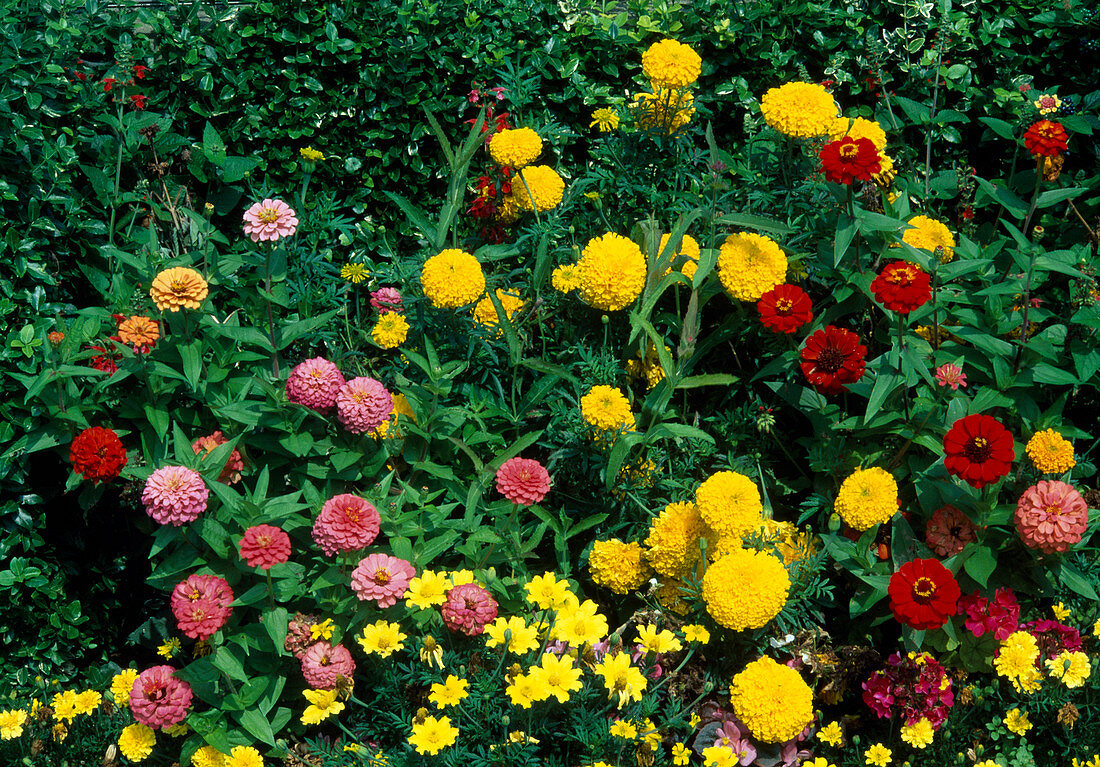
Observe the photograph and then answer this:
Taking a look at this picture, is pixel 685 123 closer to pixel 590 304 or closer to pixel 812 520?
pixel 590 304

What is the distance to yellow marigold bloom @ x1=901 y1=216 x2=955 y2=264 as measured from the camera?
3229 millimetres

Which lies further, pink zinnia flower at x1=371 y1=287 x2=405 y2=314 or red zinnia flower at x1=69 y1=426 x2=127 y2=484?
pink zinnia flower at x1=371 y1=287 x2=405 y2=314

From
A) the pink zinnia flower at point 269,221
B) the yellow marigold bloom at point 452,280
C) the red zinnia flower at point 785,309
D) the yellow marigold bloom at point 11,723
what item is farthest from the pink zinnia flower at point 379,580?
the red zinnia flower at point 785,309

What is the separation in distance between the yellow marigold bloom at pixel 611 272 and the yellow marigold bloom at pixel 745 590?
0.87 meters

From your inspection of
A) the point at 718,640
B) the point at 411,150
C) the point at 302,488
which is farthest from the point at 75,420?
the point at 718,640

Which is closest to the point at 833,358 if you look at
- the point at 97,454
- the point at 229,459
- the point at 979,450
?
the point at 979,450

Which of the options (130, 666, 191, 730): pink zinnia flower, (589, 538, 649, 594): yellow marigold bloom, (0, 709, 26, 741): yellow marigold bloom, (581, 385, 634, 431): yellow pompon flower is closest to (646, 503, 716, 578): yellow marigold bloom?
(589, 538, 649, 594): yellow marigold bloom

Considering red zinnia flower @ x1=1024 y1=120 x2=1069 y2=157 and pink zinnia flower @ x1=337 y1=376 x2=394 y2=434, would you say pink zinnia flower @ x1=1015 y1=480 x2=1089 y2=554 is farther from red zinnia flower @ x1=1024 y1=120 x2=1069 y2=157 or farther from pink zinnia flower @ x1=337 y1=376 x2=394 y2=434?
pink zinnia flower @ x1=337 y1=376 x2=394 y2=434

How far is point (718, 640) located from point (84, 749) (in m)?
1.98

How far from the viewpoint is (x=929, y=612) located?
2604mm

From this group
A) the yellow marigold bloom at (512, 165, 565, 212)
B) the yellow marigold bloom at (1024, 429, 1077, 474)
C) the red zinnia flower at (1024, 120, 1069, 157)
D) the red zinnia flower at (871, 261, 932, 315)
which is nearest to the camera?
the red zinnia flower at (871, 261, 932, 315)

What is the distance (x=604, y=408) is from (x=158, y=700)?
150 centimetres

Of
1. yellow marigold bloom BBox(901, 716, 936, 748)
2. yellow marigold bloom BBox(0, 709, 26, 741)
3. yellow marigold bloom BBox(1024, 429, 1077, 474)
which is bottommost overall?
yellow marigold bloom BBox(0, 709, 26, 741)

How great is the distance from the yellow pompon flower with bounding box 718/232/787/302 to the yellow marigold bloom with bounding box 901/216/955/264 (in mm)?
469
